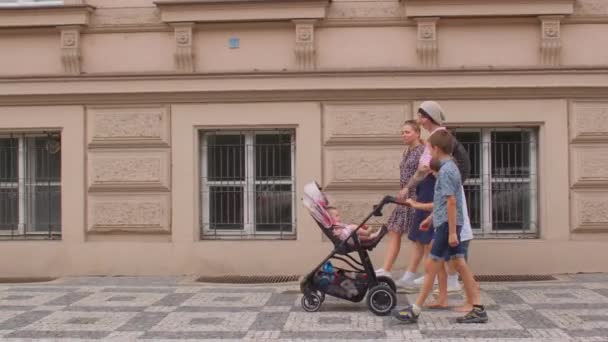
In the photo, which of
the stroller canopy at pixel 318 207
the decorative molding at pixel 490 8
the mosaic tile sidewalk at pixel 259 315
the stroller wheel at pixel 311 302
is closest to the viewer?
the mosaic tile sidewalk at pixel 259 315

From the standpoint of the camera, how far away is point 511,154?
9.25 m

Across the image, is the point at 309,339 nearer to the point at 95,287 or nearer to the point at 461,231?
the point at 461,231

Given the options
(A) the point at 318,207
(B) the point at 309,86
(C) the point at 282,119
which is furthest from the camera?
(C) the point at 282,119

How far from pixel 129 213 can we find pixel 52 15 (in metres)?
2.58

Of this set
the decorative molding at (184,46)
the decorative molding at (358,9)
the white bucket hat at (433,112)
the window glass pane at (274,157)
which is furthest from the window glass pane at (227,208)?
the white bucket hat at (433,112)

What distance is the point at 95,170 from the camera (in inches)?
369

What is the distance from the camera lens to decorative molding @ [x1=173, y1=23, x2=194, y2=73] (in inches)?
360

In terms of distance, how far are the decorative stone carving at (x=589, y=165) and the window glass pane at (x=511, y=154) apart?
549mm

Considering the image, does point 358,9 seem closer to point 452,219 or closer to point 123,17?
point 123,17

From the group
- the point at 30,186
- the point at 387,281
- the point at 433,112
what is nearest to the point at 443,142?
the point at 433,112

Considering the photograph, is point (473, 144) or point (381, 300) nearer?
point (381, 300)

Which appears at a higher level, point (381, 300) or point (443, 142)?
point (443, 142)

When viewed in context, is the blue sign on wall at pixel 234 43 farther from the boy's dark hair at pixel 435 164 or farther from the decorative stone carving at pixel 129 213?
the boy's dark hair at pixel 435 164

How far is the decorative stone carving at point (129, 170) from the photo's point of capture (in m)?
9.31
